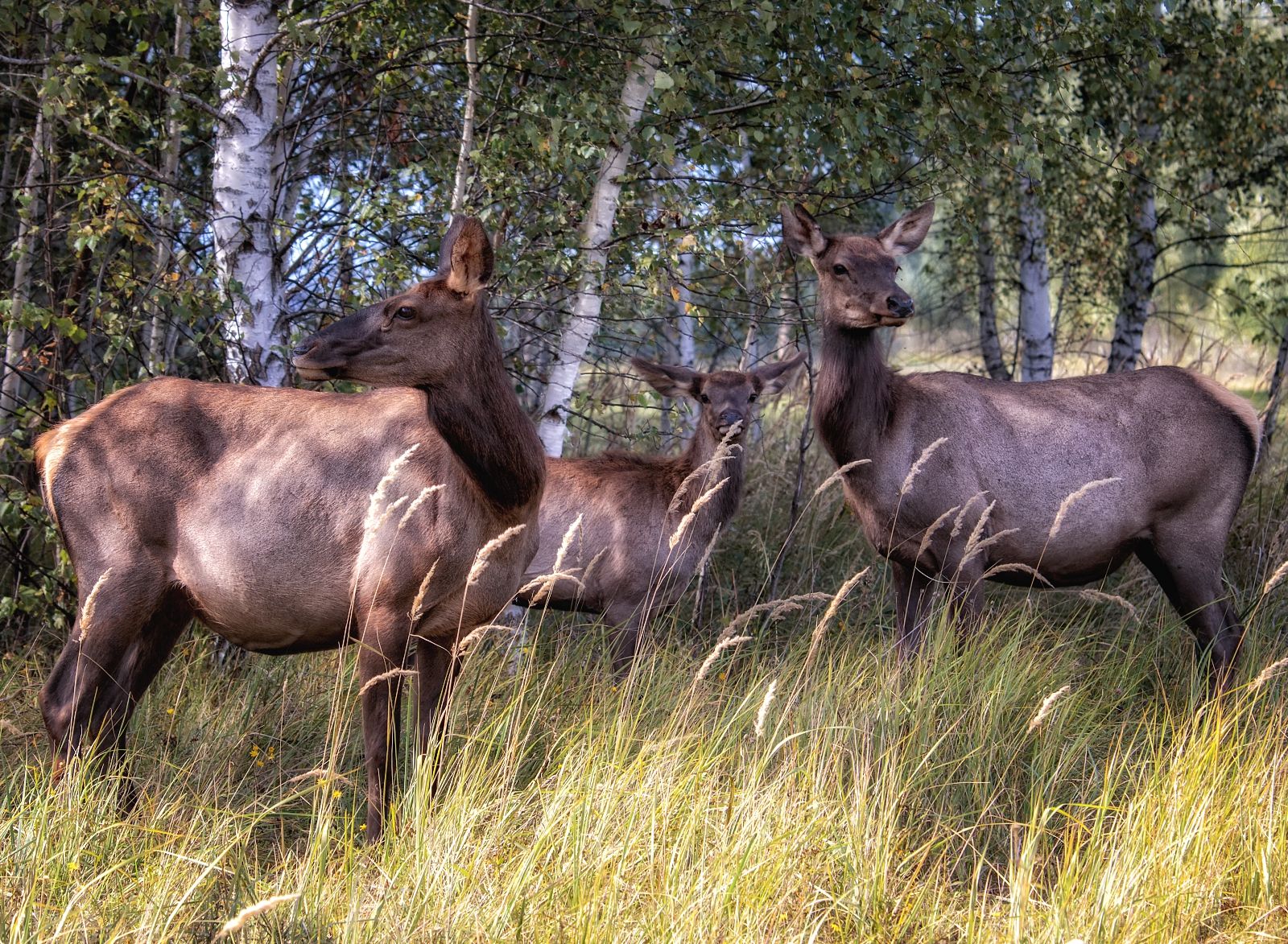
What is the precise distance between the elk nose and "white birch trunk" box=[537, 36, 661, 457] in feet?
4.40

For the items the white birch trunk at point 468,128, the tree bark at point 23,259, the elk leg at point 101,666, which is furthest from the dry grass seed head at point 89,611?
→ the white birch trunk at point 468,128

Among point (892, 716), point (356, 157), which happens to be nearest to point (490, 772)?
point (892, 716)

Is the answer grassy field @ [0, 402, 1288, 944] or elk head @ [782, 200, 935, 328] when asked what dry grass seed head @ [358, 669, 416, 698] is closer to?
grassy field @ [0, 402, 1288, 944]

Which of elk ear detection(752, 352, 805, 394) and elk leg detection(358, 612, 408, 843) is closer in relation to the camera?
elk leg detection(358, 612, 408, 843)

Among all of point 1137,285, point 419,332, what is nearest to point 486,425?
point 419,332

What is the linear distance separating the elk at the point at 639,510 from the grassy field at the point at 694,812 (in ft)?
3.25

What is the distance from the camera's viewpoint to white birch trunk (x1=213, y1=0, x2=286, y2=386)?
5.63m

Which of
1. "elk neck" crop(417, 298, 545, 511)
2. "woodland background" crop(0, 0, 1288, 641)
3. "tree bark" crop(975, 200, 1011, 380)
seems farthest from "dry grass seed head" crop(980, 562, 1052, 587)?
"tree bark" crop(975, 200, 1011, 380)

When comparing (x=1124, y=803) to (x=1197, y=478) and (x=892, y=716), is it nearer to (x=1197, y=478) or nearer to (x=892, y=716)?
(x=892, y=716)

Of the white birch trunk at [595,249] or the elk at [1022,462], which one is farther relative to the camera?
the elk at [1022,462]

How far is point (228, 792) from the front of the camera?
14.0 ft

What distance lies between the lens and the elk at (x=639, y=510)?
6.63 metres

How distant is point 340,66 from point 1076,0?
385cm

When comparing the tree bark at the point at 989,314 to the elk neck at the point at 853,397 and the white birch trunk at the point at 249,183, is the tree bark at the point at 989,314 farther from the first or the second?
the white birch trunk at the point at 249,183
